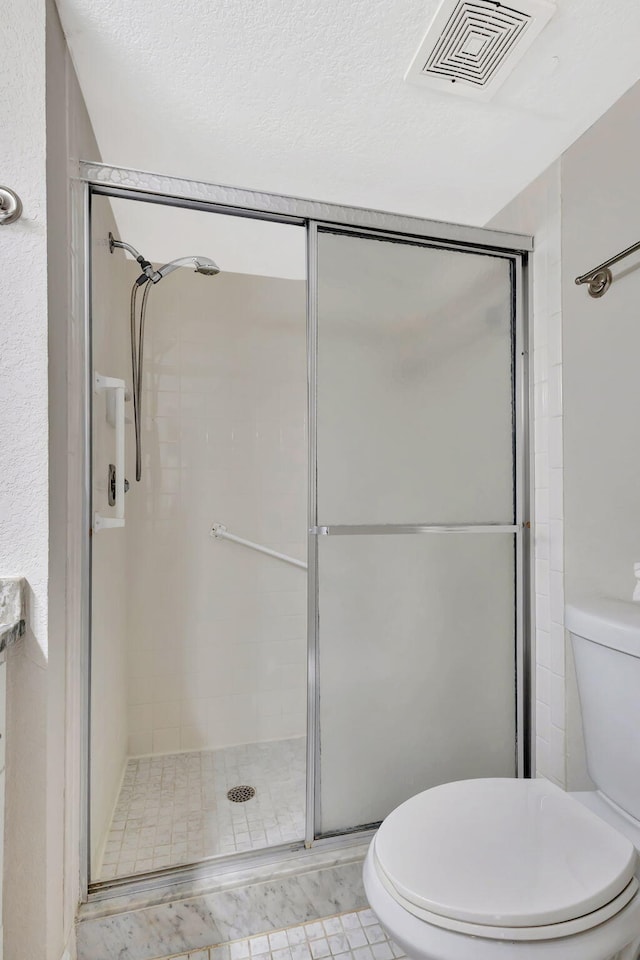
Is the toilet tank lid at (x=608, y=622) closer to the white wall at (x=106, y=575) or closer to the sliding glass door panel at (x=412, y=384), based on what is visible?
the sliding glass door panel at (x=412, y=384)

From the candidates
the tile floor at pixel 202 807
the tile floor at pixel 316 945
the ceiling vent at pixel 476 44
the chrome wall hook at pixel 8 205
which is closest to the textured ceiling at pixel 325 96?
the ceiling vent at pixel 476 44

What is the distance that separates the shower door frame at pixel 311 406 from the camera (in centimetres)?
134

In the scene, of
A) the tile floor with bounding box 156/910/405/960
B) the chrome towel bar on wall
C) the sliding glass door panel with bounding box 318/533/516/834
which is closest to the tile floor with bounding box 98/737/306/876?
the tile floor with bounding box 156/910/405/960

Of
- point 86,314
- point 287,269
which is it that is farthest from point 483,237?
point 86,314

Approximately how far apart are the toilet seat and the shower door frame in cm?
47

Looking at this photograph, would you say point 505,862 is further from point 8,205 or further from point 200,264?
point 200,264

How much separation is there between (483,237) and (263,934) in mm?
2080

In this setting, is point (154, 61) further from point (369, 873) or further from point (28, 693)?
point (369, 873)

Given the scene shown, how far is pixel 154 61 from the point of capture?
4.11 ft

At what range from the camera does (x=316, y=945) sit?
135 centimetres

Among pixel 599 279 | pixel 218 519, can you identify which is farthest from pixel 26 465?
pixel 599 279

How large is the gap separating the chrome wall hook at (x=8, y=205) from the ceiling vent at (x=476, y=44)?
949 mm

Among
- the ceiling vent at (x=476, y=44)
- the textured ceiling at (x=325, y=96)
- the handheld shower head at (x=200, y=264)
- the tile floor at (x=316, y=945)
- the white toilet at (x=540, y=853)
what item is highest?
the textured ceiling at (x=325, y=96)

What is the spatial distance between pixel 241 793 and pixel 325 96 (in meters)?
2.21
